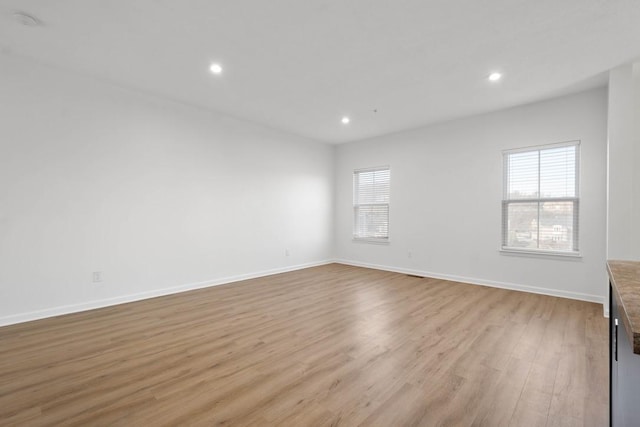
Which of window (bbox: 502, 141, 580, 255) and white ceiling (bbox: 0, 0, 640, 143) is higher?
white ceiling (bbox: 0, 0, 640, 143)

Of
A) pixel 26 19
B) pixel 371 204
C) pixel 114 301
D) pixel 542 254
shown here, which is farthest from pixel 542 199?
pixel 26 19

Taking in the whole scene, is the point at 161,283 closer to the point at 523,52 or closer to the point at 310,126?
the point at 310,126

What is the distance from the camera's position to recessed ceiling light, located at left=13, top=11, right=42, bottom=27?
2453 millimetres

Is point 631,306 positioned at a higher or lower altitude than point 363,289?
higher

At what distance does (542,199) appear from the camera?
4289 mm

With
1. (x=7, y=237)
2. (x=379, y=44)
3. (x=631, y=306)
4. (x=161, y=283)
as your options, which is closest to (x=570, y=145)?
(x=379, y=44)

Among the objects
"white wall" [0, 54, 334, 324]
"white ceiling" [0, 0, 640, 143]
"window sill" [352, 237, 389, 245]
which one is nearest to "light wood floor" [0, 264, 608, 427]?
"white wall" [0, 54, 334, 324]

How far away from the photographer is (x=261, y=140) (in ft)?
18.1

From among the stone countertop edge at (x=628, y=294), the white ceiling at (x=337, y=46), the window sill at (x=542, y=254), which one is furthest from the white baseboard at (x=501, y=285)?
the stone countertop edge at (x=628, y=294)

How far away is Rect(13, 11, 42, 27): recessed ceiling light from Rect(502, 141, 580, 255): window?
584cm

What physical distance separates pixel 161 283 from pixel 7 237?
168 centimetres

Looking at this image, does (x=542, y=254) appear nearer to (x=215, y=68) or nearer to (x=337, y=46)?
(x=337, y=46)

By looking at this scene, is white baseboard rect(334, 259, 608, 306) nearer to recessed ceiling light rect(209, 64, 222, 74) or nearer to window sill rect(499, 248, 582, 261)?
window sill rect(499, 248, 582, 261)

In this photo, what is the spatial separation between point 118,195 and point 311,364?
3292 mm
